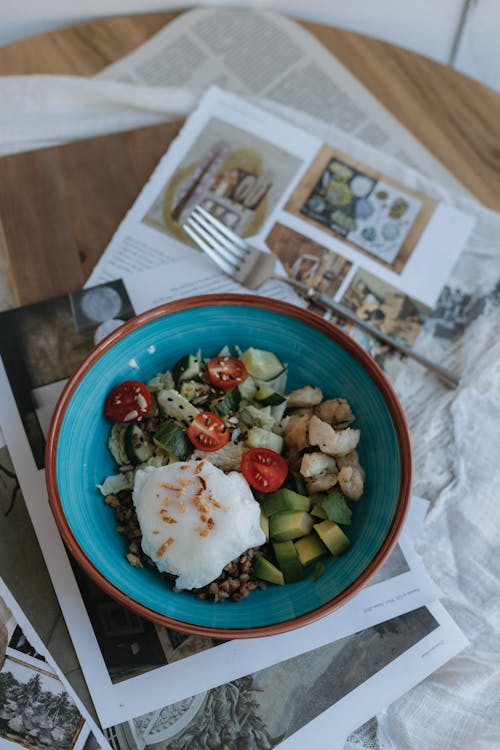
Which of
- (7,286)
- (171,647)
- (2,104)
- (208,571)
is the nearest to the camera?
(208,571)

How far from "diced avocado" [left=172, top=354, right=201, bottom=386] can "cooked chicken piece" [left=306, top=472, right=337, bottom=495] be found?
303 mm

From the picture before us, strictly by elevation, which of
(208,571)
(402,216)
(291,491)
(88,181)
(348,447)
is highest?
(402,216)

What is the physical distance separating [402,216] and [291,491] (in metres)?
0.78

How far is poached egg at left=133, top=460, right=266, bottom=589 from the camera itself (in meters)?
1.20

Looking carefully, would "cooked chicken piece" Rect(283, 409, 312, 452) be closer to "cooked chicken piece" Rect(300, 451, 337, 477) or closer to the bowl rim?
"cooked chicken piece" Rect(300, 451, 337, 477)

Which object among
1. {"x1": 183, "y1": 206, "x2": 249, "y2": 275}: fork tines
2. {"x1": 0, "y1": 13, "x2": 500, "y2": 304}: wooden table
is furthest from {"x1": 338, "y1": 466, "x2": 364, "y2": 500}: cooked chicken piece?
{"x1": 0, "y1": 13, "x2": 500, "y2": 304}: wooden table

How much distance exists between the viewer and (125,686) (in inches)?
50.6

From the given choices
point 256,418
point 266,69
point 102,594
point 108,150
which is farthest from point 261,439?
point 266,69

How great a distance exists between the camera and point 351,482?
130 cm

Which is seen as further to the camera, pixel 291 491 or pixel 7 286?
pixel 7 286

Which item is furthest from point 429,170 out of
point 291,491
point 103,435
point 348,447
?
point 103,435

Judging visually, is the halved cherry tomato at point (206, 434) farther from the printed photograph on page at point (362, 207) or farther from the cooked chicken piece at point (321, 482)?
the printed photograph on page at point (362, 207)

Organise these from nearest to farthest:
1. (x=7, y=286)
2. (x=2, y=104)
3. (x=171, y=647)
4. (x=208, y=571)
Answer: (x=208, y=571) → (x=171, y=647) → (x=7, y=286) → (x=2, y=104)

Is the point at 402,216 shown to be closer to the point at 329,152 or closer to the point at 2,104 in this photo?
the point at 329,152
